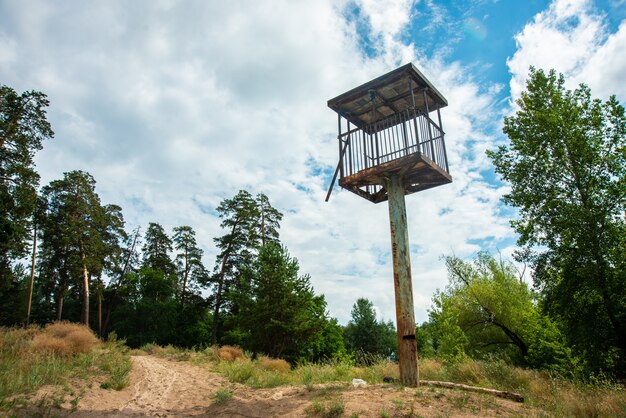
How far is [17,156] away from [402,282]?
20603 mm

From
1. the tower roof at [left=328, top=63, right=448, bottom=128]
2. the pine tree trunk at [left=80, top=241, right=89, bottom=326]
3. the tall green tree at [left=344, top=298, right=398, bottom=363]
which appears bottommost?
the tall green tree at [left=344, top=298, right=398, bottom=363]

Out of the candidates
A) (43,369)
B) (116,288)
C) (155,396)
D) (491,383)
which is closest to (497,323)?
(491,383)

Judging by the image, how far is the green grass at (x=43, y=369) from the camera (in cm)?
738

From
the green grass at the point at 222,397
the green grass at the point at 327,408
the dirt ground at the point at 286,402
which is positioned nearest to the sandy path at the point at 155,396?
the dirt ground at the point at 286,402

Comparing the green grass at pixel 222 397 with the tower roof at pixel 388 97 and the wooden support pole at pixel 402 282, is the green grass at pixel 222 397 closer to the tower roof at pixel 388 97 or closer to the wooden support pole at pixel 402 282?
the wooden support pole at pixel 402 282

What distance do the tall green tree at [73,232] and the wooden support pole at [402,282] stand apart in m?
28.4

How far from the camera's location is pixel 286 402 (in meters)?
8.07

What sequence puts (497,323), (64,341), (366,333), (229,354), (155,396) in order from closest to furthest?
(155,396)
(64,341)
(229,354)
(497,323)
(366,333)

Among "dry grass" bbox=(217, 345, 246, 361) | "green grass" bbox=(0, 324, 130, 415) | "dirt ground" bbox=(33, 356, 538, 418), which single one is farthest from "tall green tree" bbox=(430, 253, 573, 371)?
"green grass" bbox=(0, 324, 130, 415)

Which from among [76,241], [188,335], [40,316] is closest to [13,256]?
[76,241]

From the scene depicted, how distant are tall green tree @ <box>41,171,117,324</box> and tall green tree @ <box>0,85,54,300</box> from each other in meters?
8.72

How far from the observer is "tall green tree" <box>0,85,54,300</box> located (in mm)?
18688

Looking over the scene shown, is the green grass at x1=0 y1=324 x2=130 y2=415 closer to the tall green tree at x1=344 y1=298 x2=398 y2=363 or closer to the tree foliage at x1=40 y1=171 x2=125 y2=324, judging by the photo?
the tree foliage at x1=40 y1=171 x2=125 y2=324

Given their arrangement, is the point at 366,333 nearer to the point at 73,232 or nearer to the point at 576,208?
the point at 73,232
